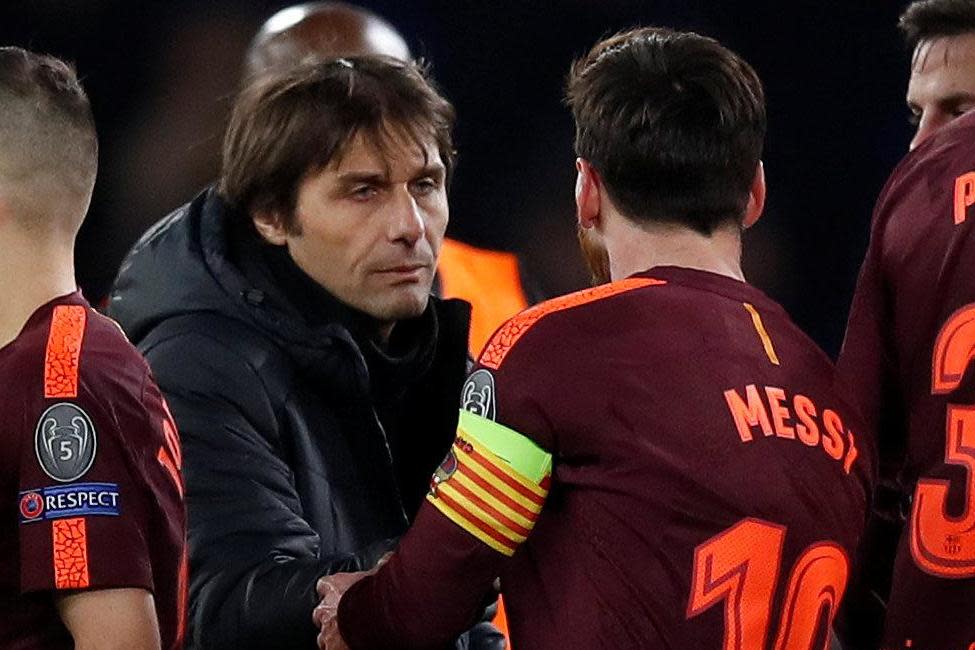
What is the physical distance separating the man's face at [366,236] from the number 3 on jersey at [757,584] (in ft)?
2.05

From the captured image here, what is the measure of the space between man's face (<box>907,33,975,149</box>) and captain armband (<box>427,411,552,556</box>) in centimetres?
104

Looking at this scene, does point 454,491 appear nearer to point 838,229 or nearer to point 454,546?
point 454,546

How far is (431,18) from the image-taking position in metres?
3.88

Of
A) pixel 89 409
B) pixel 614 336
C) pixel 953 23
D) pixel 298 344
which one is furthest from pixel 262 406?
pixel 953 23

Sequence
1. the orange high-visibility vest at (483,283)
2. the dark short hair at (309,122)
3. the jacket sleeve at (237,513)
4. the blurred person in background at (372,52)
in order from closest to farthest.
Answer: the jacket sleeve at (237,513) < the dark short hair at (309,122) < the blurred person in background at (372,52) < the orange high-visibility vest at (483,283)

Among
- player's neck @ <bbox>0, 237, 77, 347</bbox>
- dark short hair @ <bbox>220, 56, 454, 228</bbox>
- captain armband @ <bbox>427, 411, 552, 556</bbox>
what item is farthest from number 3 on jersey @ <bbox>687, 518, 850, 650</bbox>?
dark short hair @ <bbox>220, 56, 454, 228</bbox>

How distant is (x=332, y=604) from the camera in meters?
1.61

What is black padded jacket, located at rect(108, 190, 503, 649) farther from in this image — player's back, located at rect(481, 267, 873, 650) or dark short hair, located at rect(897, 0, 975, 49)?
dark short hair, located at rect(897, 0, 975, 49)

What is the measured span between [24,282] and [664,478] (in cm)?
58

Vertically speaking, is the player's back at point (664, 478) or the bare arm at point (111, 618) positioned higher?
the player's back at point (664, 478)

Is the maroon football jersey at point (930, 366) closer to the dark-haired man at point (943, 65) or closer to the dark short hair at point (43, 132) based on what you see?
the dark-haired man at point (943, 65)

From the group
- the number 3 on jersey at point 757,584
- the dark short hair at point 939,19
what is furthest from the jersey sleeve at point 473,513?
the dark short hair at point 939,19

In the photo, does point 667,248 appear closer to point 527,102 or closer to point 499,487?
point 499,487

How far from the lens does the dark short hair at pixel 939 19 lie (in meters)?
2.31
